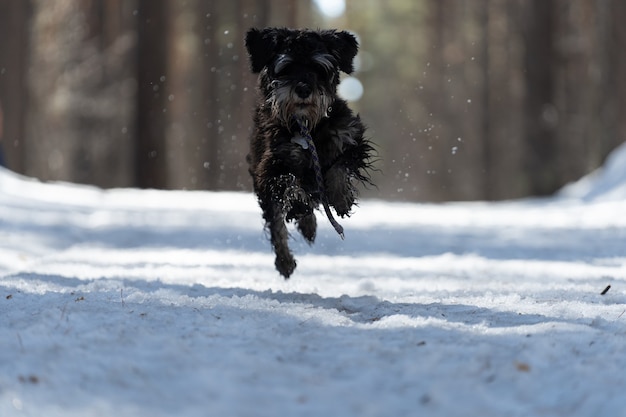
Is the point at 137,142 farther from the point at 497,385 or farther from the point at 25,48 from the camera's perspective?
the point at 497,385

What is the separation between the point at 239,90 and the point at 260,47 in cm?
2990

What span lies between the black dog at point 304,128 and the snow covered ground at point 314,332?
707mm

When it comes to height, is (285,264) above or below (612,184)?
below

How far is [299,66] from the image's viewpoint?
6375 mm

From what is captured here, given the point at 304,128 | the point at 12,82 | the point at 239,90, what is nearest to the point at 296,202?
the point at 304,128

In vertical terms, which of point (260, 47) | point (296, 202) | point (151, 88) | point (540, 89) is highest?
point (540, 89)

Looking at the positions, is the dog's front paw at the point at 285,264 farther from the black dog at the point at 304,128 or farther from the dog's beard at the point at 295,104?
the dog's beard at the point at 295,104

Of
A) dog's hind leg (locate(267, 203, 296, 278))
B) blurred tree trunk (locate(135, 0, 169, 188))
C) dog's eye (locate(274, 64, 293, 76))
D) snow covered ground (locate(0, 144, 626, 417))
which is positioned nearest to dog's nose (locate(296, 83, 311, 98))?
dog's eye (locate(274, 64, 293, 76))

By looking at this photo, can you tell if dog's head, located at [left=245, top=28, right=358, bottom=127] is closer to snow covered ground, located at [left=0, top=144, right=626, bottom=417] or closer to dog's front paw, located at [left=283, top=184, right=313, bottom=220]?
dog's front paw, located at [left=283, top=184, right=313, bottom=220]

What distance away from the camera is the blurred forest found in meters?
21.4

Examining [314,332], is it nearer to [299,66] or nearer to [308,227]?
[299,66]

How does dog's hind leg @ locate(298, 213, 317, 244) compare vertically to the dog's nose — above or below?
below

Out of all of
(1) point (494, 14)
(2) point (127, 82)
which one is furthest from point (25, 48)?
(1) point (494, 14)

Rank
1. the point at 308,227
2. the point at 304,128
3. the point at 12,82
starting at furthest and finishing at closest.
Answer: the point at 12,82 < the point at 308,227 < the point at 304,128
